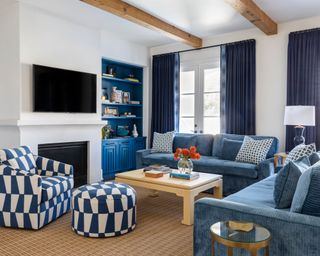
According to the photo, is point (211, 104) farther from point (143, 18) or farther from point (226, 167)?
point (143, 18)

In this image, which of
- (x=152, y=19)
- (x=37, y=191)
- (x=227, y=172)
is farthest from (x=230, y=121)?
(x=37, y=191)

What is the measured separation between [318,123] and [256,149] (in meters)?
1.07

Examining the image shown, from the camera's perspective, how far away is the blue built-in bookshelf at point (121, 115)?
5.70 meters

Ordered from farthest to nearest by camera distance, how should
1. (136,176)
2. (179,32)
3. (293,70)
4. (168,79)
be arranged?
(168,79), (179,32), (293,70), (136,176)

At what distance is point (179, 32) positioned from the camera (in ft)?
16.8

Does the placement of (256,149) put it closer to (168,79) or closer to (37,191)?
(168,79)

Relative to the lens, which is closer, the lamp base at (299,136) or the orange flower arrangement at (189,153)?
the orange flower arrangement at (189,153)

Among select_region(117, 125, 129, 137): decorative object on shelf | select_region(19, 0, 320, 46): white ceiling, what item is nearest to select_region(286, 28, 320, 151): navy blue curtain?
select_region(19, 0, 320, 46): white ceiling

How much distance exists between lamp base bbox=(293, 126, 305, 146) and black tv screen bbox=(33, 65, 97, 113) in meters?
3.27

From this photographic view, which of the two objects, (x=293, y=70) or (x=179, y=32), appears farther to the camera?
(x=179, y=32)

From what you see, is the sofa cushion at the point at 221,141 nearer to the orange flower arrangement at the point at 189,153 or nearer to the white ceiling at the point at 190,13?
the orange flower arrangement at the point at 189,153

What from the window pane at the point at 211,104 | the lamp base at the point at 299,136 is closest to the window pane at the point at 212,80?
the window pane at the point at 211,104

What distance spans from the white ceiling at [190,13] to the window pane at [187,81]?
882 mm

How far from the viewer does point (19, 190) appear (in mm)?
2979
